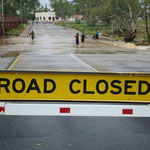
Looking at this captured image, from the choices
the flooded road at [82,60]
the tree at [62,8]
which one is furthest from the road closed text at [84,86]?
the tree at [62,8]

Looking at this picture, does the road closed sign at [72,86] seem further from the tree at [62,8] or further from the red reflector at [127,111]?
the tree at [62,8]

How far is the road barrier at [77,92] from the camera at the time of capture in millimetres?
4160

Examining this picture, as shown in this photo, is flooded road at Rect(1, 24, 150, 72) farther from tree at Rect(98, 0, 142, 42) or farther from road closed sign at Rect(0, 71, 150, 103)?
tree at Rect(98, 0, 142, 42)

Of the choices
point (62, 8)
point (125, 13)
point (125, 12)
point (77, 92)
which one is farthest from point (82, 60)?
point (62, 8)

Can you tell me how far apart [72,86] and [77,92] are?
0.12 meters

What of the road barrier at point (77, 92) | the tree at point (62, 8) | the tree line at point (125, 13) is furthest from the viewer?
the tree at point (62, 8)

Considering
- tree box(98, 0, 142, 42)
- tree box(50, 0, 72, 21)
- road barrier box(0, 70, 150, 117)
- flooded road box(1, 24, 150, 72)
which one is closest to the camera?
road barrier box(0, 70, 150, 117)

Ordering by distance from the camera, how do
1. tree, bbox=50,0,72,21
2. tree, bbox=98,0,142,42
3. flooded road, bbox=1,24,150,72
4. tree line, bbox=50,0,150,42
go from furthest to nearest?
tree, bbox=50,0,72,21
tree, bbox=98,0,142,42
tree line, bbox=50,0,150,42
flooded road, bbox=1,24,150,72

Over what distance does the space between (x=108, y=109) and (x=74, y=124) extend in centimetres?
307

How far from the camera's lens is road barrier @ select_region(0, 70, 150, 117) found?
4160mm

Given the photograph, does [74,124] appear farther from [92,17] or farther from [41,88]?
[92,17]

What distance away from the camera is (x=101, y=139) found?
6.03m

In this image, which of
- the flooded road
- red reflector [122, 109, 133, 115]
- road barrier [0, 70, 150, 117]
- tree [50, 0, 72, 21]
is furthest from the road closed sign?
tree [50, 0, 72, 21]

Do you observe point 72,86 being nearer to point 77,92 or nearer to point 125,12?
point 77,92
